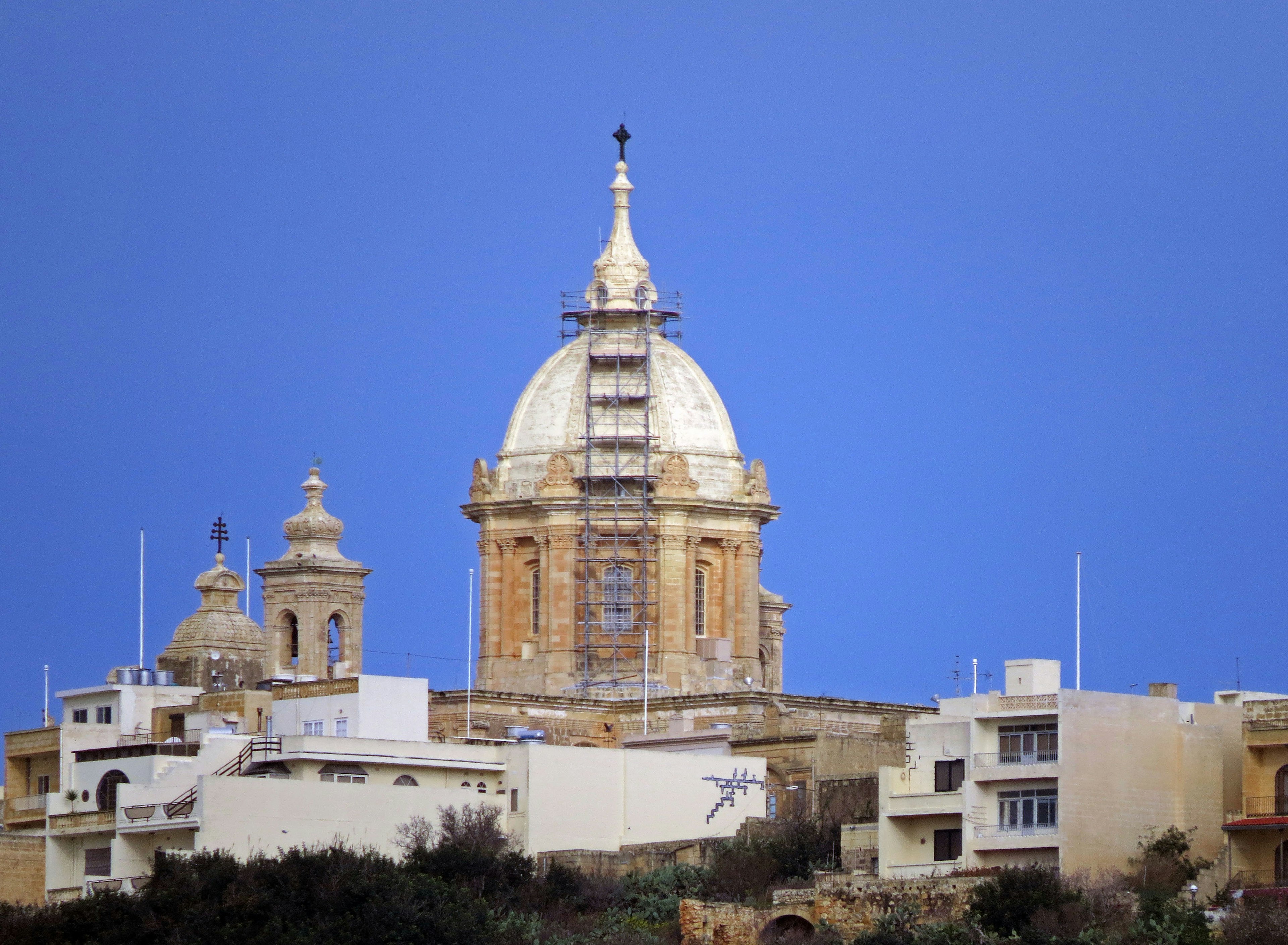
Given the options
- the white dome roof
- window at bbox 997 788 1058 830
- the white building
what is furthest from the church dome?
→ window at bbox 997 788 1058 830

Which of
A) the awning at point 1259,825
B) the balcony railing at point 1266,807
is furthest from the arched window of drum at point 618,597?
the awning at point 1259,825

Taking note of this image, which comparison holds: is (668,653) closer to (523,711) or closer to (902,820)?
(523,711)

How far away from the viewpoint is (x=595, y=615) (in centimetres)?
11881

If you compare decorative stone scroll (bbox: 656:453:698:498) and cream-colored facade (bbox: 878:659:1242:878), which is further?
decorative stone scroll (bbox: 656:453:698:498)

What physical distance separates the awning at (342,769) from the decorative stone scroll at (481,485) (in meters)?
23.8

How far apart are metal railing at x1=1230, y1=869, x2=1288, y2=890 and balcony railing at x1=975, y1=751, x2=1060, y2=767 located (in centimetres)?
459

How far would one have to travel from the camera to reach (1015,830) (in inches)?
3659

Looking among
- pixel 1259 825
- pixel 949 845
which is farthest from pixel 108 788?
pixel 1259 825

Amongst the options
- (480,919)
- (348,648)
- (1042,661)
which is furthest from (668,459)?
(480,919)

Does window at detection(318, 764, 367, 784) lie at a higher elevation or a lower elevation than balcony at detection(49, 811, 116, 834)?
higher

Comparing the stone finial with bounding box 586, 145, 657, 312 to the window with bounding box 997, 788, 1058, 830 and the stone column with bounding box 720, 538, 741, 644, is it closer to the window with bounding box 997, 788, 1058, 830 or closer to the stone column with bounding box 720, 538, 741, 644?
the stone column with bounding box 720, 538, 741, 644

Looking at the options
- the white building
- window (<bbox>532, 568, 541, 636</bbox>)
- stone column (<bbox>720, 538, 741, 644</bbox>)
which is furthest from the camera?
stone column (<bbox>720, 538, 741, 644</bbox>)

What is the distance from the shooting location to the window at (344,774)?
97125 millimetres

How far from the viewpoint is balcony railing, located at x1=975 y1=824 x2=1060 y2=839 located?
9225cm
